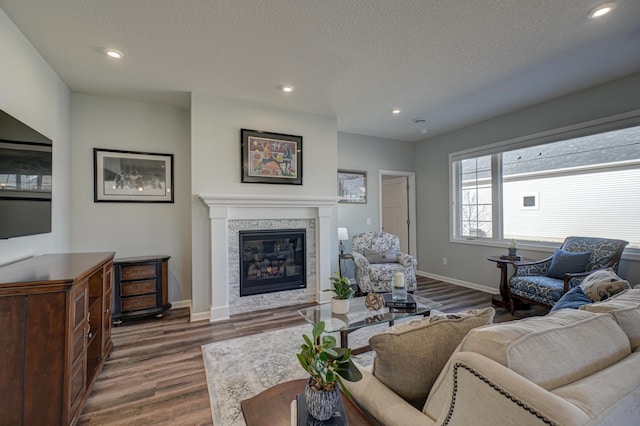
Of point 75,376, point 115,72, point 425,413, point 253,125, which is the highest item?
point 115,72

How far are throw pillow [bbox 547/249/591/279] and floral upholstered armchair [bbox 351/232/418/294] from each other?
166 cm

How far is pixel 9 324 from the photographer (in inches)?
56.5

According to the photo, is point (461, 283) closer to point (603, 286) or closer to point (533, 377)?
point (603, 286)

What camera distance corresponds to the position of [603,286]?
1.68m

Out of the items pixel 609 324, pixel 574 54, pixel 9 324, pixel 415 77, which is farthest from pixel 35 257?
pixel 574 54

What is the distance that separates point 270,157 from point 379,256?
2296 millimetres

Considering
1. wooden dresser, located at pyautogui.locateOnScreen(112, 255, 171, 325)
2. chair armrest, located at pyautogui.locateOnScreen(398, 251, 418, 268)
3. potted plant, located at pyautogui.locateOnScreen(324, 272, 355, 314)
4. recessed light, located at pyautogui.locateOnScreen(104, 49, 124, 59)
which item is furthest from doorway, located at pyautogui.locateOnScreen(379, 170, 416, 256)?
recessed light, located at pyautogui.locateOnScreen(104, 49, 124, 59)

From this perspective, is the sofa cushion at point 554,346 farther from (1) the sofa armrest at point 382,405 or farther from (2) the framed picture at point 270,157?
(2) the framed picture at point 270,157

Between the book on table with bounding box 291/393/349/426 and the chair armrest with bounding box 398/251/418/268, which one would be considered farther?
the chair armrest with bounding box 398/251/418/268

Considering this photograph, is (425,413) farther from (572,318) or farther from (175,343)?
(175,343)

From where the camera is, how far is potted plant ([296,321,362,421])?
2.80 ft

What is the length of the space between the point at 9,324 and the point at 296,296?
283cm

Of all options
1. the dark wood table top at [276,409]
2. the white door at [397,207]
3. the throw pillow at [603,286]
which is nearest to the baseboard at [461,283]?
the white door at [397,207]

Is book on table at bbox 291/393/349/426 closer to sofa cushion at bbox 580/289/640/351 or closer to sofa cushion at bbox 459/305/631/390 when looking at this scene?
sofa cushion at bbox 459/305/631/390
